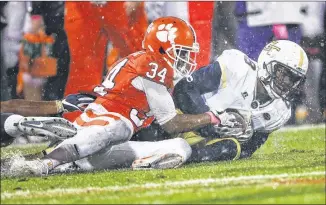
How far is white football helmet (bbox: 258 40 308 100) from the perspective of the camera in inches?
306

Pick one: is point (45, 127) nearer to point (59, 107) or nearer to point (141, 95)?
point (59, 107)

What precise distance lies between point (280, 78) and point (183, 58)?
2.93 feet

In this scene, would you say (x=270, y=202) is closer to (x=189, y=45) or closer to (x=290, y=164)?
(x=290, y=164)

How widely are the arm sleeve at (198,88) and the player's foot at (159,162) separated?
50 centimetres

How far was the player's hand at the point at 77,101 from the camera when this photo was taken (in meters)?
7.63

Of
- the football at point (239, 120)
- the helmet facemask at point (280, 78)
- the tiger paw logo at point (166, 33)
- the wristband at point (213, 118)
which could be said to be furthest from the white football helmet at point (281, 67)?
the tiger paw logo at point (166, 33)

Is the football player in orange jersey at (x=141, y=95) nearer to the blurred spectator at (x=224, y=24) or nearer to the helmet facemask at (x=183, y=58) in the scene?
the helmet facemask at (x=183, y=58)

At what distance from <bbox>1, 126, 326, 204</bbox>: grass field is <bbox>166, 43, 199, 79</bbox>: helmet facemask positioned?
30.6 inches

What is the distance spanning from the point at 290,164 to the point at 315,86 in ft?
4.56

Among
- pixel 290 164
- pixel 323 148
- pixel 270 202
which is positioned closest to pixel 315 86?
pixel 323 148

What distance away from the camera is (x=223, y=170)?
6.92 m

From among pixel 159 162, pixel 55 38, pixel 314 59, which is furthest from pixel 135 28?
pixel 314 59

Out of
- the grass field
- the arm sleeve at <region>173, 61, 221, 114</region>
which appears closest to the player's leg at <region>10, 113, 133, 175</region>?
the grass field

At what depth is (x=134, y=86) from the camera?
24.4ft
